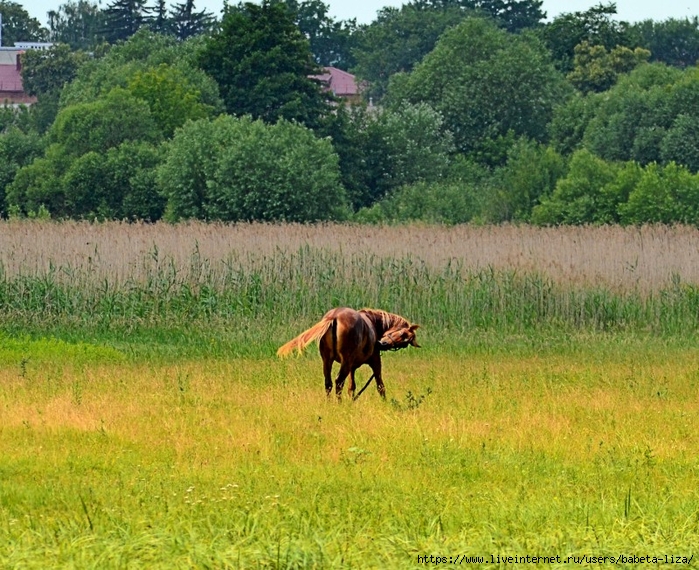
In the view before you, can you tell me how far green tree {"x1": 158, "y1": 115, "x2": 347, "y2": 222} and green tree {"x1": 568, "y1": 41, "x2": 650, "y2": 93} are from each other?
42.7m

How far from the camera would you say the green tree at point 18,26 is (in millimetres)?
150750

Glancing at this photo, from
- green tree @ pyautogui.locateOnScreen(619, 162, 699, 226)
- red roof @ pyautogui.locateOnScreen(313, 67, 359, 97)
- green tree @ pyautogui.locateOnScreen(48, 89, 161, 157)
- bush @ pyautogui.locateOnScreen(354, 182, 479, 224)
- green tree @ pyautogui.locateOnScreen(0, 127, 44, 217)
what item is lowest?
bush @ pyautogui.locateOnScreen(354, 182, 479, 224)

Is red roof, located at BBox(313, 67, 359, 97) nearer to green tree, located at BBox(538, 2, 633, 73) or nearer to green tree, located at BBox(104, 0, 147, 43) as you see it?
green tree, located at BBox(104, 0, 147, 43)

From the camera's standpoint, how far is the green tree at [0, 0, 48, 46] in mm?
150750

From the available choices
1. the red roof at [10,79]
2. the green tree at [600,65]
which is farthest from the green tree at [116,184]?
the red roof at [10,79]

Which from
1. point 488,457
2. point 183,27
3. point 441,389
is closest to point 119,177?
point 441,389

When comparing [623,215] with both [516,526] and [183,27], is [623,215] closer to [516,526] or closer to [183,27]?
[516,526]

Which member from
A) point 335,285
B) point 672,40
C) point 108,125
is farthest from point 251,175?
point 672,40

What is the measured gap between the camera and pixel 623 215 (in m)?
47.8

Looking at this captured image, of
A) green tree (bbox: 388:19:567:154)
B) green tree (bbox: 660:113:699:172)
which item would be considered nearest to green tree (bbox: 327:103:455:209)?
green tree (bbox: 388:19:567:154)

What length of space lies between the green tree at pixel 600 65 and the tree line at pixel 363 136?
13 centimetres

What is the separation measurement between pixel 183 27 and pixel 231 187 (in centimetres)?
8882

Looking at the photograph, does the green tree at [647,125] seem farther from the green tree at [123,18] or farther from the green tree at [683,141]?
the green tree at [123,18]

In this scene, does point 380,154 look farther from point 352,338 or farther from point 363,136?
point 352,338
